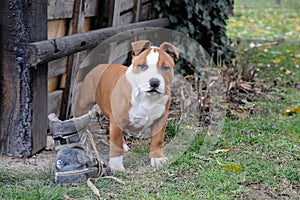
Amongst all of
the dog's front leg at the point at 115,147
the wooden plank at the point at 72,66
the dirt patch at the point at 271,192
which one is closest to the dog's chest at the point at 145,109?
the dog's front leg at the point at 115,147

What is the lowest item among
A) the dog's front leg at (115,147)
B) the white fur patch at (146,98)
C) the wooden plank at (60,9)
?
the dog's front leg at (115,147)

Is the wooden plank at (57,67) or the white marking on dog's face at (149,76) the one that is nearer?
Answer: the white marking on dog's face at (149,76)

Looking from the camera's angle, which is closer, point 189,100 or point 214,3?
point 189,100

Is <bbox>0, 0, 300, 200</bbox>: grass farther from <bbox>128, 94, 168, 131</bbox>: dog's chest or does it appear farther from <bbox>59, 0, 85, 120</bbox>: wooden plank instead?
<bbox>59, 0, 85, 120</bbox>: wooden plank

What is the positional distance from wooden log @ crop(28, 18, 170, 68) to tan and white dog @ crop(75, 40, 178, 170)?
331 mm

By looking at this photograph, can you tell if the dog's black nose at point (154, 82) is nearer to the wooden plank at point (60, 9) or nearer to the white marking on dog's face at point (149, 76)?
the white marking on dog's face at point (149, 76)

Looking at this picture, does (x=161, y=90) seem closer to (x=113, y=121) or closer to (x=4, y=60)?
(x=113, y=121)

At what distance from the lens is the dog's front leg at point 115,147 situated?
3255 mm

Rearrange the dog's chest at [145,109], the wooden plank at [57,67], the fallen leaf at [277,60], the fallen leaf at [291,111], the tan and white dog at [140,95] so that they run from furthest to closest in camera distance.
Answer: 1. the fallen leaf at [277,60]
2. the fallen leaf at [291,111]
3. the wooden plank at [57,67]
4. the dog's chest at [145,109]
5. the tan and white dog at [140,95]

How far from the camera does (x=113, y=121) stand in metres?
3.26

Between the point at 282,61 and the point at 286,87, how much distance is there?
163 cm

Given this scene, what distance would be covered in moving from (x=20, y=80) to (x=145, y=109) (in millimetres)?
850

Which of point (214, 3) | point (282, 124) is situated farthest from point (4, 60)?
point (214, 3)

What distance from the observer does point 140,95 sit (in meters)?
3.12
